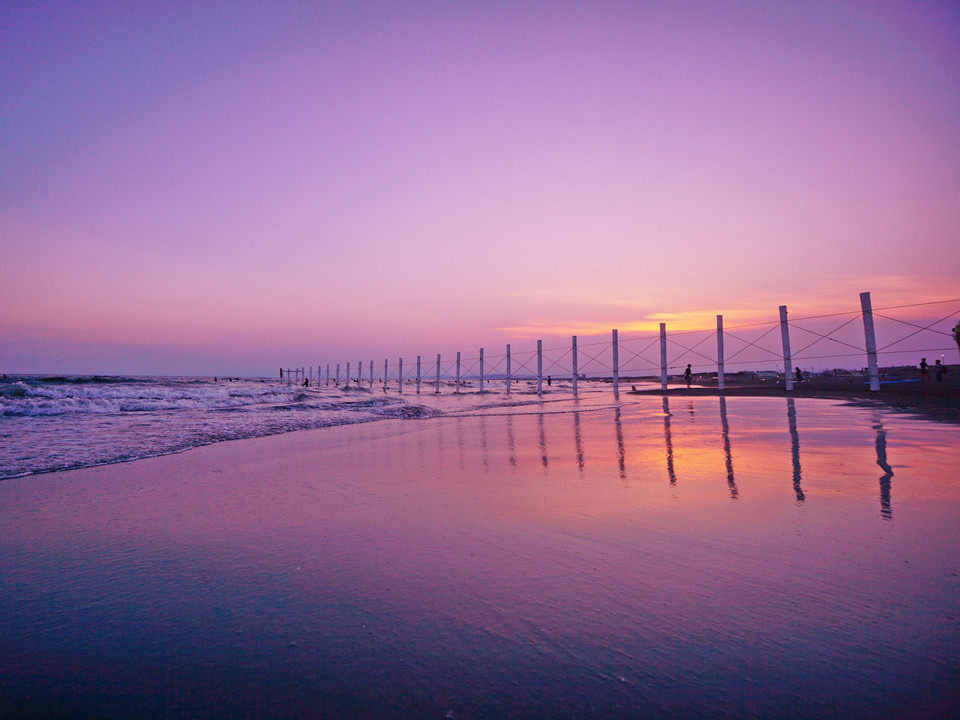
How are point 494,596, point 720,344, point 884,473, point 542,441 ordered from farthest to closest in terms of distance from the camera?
point 720,344 → point 542,441 → point 884,473 → point 494,596

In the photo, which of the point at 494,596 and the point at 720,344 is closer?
the point at 494,596

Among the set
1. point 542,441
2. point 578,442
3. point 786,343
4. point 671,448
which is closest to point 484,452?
point 542,441

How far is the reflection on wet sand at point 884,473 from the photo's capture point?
269cm

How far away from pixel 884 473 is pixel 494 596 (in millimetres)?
3546

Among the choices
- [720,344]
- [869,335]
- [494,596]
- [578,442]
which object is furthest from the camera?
[720,344]

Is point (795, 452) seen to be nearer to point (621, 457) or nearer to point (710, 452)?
point (710, 452)

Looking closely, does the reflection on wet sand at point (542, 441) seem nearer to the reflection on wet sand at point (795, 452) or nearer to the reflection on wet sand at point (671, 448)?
the reflection on wet sand at point (671, 448)

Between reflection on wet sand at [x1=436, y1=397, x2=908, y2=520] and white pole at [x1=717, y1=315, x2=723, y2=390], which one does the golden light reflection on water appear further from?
white pole at [x1=717, y1=315, x2=723, y2=390]

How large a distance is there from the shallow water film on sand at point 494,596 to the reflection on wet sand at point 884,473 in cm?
→ 3

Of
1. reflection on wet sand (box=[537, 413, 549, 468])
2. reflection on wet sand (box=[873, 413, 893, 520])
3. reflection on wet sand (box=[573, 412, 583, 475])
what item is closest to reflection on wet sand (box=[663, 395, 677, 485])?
reflection on wet sand (box=[573, 412, 583, 475])

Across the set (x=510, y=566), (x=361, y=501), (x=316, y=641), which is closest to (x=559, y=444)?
(x=361, y=501)

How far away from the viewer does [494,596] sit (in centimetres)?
182

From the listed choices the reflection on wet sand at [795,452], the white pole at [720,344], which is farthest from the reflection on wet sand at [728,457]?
the white pole at [720,344]

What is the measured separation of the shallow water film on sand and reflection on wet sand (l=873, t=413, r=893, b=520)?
3cm
